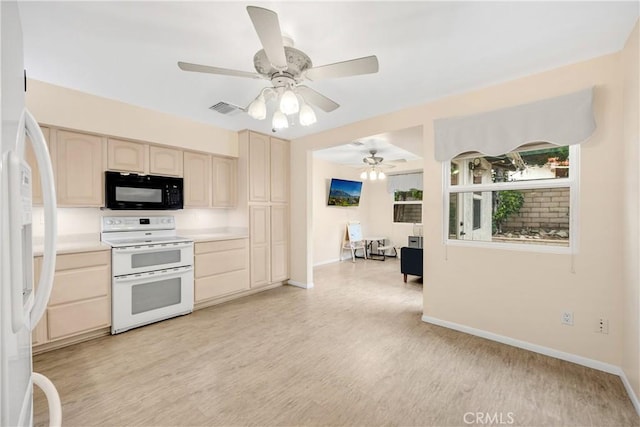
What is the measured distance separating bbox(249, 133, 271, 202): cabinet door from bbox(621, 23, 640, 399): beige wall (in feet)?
12.6

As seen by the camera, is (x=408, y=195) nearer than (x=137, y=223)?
No

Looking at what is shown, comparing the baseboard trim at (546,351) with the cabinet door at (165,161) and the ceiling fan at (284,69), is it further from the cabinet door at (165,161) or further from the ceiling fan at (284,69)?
the cabinet door at (165,161)

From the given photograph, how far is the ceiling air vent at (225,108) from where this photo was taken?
3159 mm

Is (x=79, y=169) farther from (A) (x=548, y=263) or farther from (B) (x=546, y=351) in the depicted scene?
(B) (x=546, y=351)

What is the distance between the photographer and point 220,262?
3.82m

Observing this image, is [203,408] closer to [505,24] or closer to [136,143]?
[136,143]

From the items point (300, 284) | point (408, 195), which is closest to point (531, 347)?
point (300, 284)

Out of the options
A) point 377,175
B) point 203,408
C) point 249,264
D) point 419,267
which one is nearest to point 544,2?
point 203,408

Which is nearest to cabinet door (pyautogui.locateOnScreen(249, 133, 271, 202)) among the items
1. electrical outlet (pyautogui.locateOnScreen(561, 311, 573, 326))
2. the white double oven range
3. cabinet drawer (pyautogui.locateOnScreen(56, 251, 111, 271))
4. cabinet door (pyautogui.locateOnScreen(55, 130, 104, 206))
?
the white double oven range

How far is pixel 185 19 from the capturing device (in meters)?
1.81

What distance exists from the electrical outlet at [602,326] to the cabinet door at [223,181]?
165 inches

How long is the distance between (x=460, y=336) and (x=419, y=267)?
1.83m

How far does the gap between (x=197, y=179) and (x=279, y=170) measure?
1264 mm

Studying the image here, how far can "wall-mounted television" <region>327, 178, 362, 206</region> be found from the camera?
6.76m
